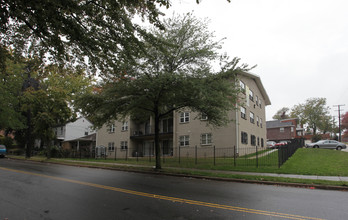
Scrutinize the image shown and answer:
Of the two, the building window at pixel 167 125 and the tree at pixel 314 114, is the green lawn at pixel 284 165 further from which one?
the tree at pixel 314 114

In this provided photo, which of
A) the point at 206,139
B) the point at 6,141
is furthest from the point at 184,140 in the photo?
the point at 6,141

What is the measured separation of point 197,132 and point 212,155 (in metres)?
3.23

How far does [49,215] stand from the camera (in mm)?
5539

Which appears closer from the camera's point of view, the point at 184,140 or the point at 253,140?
the point at 184,140

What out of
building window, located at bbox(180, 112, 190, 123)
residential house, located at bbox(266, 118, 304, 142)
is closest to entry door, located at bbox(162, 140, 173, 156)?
building window, located at bbox(180, 112, 190, 123)

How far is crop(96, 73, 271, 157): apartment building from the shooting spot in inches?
973

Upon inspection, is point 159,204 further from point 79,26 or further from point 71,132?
point 71,132

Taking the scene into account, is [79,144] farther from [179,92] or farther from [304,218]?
[304,218]

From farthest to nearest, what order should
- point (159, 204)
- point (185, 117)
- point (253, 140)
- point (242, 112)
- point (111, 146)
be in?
point (111, 146)
point (253, 140)
point (185, 117)
point (242, 112)
point (159, 204)

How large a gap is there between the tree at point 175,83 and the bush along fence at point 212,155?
4078 millimetres

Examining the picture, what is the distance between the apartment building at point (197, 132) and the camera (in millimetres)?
24703

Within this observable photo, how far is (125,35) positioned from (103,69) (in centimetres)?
188

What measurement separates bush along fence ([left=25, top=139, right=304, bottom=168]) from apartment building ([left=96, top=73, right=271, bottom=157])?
172 mm

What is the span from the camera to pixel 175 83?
13398 mm
